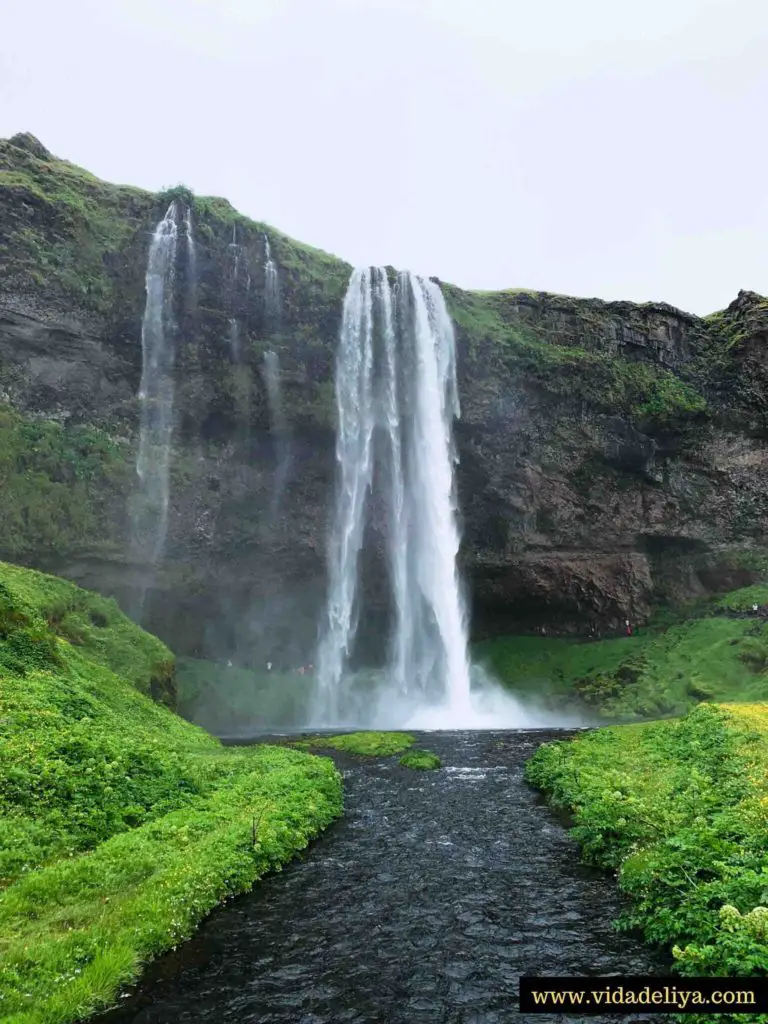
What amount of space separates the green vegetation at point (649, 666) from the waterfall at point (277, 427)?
987 inches

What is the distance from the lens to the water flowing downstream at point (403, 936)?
7730mm

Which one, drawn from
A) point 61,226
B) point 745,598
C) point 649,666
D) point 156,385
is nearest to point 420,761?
point 649,666

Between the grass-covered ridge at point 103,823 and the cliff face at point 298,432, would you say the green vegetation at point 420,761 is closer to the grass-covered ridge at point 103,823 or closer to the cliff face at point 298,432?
the grass-covered ridge at point 103,823

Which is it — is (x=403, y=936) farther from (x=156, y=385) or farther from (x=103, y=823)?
(x=156, y=385)

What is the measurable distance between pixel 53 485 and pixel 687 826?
4448 cm

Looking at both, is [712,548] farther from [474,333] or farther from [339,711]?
[339,711]

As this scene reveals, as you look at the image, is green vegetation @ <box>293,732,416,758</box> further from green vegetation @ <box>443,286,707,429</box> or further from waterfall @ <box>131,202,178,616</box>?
green vegetation @ <box>443,286,707,429</box>

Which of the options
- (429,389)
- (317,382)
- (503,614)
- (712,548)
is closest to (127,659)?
(317,382)

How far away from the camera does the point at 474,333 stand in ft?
184

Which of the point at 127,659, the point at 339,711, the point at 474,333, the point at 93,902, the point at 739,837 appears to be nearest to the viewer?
the point at 93,902

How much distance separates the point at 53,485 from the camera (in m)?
44.4

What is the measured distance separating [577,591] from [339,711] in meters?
25.3

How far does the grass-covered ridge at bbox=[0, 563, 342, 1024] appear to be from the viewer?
8.26 meters

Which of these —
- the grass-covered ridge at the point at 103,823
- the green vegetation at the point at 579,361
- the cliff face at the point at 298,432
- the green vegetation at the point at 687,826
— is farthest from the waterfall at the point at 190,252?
the green vegetation at the point at 687,826
